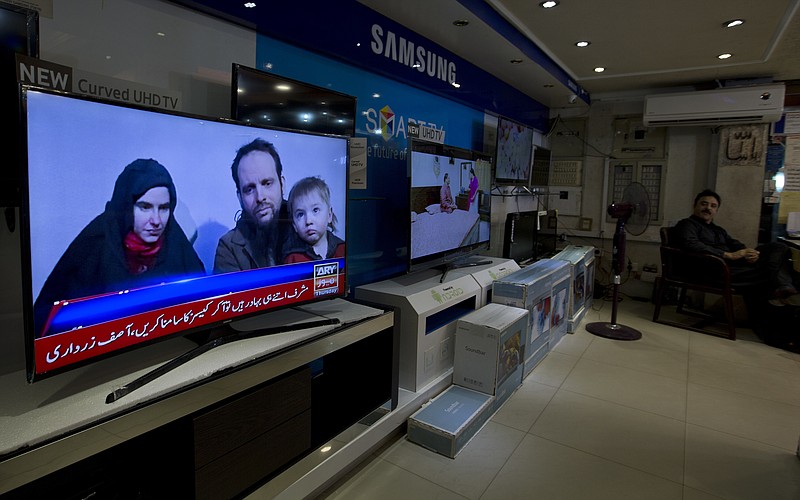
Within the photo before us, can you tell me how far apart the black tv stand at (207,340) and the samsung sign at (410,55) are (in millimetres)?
1757

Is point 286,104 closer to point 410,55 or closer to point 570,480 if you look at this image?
point 410,55

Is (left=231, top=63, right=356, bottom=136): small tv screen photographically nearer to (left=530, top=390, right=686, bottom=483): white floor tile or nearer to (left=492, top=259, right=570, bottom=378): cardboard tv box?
(left=492, top=259, right=570, bottom=378): cardboard tv box

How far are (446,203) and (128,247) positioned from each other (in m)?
2.05

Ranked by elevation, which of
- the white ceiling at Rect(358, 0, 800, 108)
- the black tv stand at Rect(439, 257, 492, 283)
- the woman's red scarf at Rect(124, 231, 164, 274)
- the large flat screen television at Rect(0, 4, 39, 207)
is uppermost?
the white ceiling at Rect(358, 0, 800, 108)

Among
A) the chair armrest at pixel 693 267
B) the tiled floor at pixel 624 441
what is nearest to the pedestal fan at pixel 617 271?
the tiled floor at pixel 624 441

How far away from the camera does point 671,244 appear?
14.9 feet

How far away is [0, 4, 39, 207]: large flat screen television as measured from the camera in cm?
115

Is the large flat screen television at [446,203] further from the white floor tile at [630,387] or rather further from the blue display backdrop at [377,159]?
the white floor tile at [630,387]

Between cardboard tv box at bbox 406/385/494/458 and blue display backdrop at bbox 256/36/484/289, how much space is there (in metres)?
0.84

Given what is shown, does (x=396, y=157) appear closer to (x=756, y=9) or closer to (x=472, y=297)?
(x=472, y=297)

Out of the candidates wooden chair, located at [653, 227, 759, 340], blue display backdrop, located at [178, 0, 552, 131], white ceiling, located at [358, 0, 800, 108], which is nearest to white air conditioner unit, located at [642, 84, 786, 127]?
white ceiling, located at [358, 0, 800, 108]

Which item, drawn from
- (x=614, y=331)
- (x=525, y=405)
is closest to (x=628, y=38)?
(x=614, y=331)

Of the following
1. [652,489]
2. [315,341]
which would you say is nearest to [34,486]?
[315,341]

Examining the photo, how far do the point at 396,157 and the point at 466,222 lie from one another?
2.37 ft
